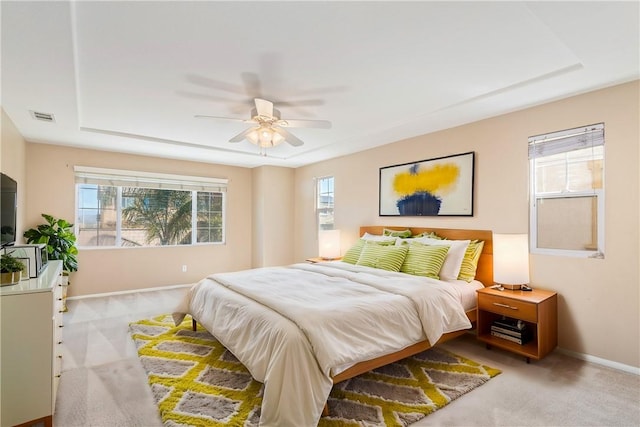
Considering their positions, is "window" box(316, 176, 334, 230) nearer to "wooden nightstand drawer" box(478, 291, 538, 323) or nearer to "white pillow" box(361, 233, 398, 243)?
"white pillow" box(361, 233, 398, 243)

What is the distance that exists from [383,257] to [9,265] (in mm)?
3159

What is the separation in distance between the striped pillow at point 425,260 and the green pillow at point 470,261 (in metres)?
0.23

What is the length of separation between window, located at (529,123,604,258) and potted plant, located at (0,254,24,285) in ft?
13.5

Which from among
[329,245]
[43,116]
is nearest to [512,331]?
[329,245]

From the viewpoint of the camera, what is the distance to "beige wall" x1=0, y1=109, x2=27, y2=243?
315 cm

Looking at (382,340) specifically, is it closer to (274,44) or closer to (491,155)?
(274,44)

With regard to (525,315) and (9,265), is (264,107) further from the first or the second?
(525,315)

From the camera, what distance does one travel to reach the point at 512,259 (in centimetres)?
303

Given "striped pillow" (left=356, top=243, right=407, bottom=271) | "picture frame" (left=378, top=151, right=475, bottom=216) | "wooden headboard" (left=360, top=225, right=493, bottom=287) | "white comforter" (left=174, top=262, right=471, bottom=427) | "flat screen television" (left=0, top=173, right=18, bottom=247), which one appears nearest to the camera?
"white comforter" (left=174, top=262, right=471, bottom=427)

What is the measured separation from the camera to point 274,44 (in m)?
2.10

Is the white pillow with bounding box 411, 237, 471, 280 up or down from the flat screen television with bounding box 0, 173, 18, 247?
down

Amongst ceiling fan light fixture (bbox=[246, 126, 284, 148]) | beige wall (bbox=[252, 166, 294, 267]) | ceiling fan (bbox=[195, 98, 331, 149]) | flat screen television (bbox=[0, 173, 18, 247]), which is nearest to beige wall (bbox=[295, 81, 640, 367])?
ceiling fan (bbox=[195, 98, 331, 149])

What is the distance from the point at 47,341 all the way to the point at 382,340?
6.84 feet

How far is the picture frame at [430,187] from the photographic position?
3701 mm
